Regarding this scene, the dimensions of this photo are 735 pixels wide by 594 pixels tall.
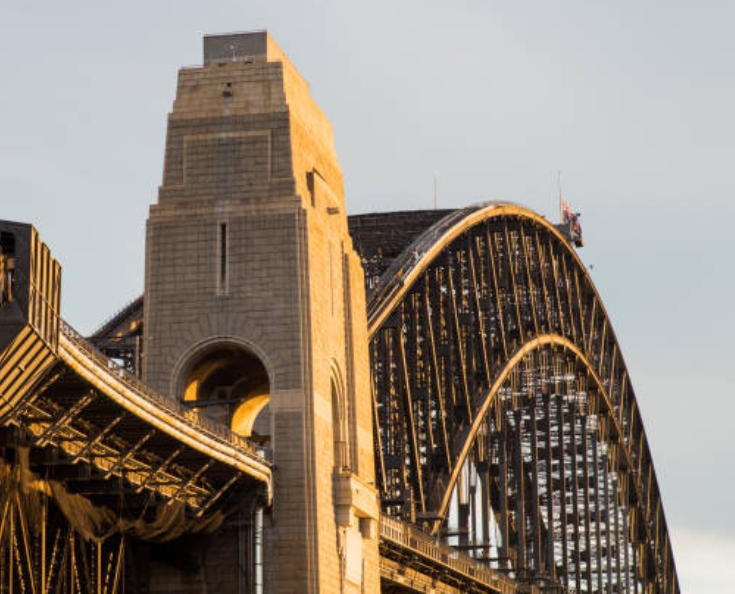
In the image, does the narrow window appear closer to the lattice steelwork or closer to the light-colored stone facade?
the light-colored stone facade

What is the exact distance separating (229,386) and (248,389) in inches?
39.0

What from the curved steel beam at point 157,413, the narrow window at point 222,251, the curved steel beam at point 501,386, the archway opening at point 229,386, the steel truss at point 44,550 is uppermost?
the curved steel beam at point 501,386

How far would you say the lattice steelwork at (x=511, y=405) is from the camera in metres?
105

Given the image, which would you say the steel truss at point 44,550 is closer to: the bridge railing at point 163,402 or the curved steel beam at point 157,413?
the curved steel beam at point 157,413

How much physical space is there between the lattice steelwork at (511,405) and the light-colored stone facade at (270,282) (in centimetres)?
1807

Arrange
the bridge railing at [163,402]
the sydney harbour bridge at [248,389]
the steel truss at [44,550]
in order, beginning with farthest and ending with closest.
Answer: the sydney harbour bridge at [248,389] → the steel truss at [44,550] → the bridge railing at [163,402]

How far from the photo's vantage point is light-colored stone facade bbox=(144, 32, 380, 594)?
71.1 m

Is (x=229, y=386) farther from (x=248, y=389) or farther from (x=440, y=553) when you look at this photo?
(x=440, y=553)

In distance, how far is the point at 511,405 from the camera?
12950cm

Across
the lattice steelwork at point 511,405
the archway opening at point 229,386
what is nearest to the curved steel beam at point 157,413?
the archway opening at point 229,386

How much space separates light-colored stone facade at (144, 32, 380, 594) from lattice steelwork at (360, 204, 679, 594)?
1807 cm

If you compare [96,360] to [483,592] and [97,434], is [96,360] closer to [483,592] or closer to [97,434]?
[97,434]

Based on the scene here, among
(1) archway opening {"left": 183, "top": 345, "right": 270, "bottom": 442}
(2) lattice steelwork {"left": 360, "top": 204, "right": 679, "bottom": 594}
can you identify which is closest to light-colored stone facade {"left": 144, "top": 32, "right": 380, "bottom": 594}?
(1) archway opening {"left": 183, "top": 345, "right": 270, "bottom": 442}

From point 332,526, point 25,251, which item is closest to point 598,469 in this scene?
point 332,526
